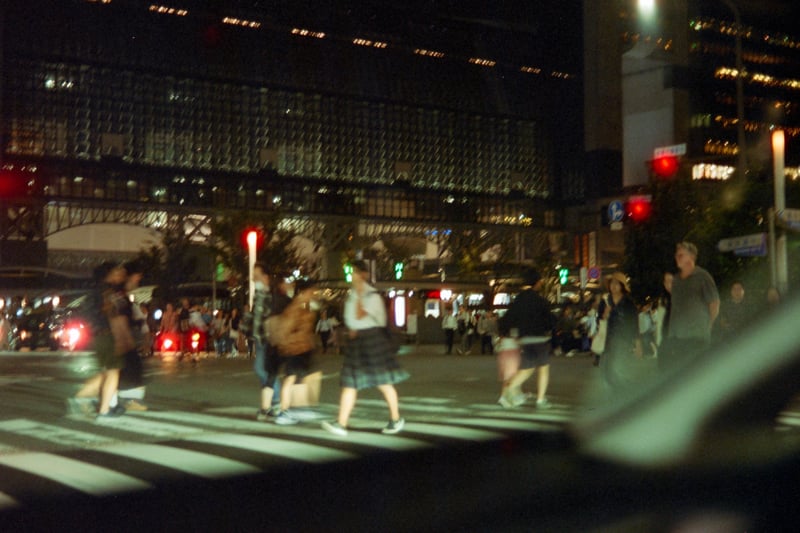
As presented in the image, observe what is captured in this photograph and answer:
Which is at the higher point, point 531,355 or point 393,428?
point 531,355

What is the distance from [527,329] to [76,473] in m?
6.44

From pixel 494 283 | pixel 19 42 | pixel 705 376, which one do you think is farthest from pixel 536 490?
pixel 19 42

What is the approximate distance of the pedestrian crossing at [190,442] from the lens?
24.8ft

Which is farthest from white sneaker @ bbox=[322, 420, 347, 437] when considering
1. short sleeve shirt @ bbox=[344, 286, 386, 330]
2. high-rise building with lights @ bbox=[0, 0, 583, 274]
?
high-rise building with lights @ bbox=[0, 0, 583, 274]

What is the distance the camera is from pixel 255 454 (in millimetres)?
8789

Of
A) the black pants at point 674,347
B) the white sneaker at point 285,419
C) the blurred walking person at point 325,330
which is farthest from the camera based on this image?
the blurred walking person at point 325,330

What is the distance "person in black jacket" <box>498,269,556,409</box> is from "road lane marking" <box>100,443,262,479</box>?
496 cm

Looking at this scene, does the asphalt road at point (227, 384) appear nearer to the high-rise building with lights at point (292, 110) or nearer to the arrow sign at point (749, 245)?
the arrow sign at point (749, 245)

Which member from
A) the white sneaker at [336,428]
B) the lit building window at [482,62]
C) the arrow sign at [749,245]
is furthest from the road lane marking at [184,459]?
the lit building window at [482,62]

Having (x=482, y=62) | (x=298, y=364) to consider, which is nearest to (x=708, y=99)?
(x=482, y=62)

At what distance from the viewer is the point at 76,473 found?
7812mm

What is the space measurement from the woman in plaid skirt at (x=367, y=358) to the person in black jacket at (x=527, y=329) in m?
2.95

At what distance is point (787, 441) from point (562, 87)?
327ft

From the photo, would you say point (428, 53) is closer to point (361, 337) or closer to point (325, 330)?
point (325, 330)
